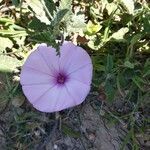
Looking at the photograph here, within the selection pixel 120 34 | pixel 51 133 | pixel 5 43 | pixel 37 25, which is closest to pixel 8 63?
pixel 5 43

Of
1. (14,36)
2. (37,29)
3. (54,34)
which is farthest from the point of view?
(14,36)

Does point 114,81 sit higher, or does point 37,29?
point 37,29

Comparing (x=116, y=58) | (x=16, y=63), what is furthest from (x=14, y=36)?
(x=116, y=58)

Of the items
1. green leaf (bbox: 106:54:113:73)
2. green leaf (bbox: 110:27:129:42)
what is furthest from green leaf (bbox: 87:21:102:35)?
green leaf (bbox: 106:54:113:73)

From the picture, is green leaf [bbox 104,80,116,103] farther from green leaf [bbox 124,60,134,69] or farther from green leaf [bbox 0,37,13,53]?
green leaf [bbox 0,37,13,53]

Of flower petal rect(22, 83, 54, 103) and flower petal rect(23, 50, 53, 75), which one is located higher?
flower petal rect(23, 50, 53, 75)

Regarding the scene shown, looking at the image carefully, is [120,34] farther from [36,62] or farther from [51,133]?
[51,133]

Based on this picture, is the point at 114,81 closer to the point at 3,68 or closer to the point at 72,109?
the point at 72,109
